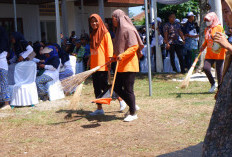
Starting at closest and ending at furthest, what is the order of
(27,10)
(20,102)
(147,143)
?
1. (147,143)
2. (20,102)
3. (27,10)

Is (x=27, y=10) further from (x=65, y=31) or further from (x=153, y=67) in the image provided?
(x=153, y=67)

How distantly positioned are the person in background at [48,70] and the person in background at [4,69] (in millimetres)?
935

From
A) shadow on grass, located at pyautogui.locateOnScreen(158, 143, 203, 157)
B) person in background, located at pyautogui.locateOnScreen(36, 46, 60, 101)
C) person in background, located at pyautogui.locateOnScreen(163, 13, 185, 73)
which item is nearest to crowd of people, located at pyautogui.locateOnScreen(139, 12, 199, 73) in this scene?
person in background, located at pyautogui.locateOnScreen(163, 13, 185, 73)

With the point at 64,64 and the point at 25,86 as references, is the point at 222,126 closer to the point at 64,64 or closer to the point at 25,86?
the point at 25,86

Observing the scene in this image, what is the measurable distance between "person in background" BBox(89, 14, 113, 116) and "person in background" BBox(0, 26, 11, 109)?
208cm

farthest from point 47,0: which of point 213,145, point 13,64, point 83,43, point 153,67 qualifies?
point 213,145

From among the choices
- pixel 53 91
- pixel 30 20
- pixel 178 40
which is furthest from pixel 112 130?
pixel 30 20

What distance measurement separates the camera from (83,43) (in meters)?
12.6

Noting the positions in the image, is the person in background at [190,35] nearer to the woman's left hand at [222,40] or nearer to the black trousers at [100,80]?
the black trousers at [100,80]

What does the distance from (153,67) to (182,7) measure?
15461 millimetres

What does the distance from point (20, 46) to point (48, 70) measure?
917mm

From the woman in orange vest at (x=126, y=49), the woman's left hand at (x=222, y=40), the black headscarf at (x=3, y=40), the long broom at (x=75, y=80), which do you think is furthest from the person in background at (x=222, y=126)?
the black headscarf at (x=3, y=40)

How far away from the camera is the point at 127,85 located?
18.5ft

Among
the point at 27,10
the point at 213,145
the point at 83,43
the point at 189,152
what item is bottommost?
the point at 189,152
